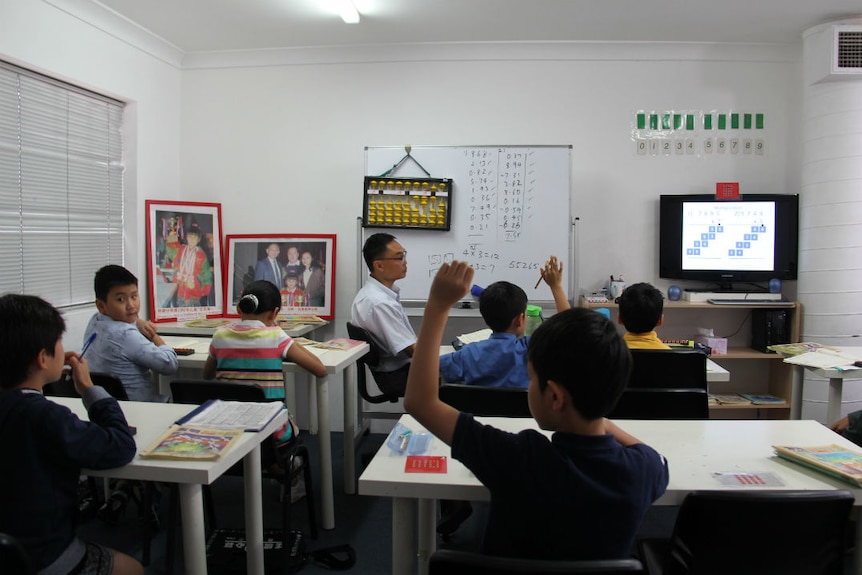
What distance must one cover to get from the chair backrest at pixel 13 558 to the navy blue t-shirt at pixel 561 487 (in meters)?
0.80

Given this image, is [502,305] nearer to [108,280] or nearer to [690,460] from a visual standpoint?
[690,460]

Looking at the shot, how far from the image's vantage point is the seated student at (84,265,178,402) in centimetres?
248

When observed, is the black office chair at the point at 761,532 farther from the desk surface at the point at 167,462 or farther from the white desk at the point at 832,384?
the white desk at the point at 832,384

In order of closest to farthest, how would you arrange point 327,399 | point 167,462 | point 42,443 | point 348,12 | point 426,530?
point 42,443 < point 167,462 < point 426,530 < point 327,399 < point 348,12

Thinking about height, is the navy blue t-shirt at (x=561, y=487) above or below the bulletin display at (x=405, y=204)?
below

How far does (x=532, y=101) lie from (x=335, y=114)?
1.40 metres

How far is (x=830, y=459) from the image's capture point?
1.44 meters

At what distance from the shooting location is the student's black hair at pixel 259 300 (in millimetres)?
2383

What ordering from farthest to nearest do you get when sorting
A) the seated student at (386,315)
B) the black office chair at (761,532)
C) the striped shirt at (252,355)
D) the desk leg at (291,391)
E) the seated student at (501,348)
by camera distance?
1. the desk leg at (291,391)
2. the seated student at (386,315)
3. the striped shirt at (252,355)
4. the seated student at (501,348)
5. the black office chair at (761,532)

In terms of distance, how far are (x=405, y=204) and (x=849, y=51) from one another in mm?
2883

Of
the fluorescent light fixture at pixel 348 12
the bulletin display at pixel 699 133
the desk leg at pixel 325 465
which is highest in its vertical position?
the fluorescent light fixture at pixel 348 12

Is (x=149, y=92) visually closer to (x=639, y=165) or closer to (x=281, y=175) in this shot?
(x=281, y=175)

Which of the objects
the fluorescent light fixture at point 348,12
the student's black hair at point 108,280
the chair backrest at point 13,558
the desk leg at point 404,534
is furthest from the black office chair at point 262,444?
the fluorescent light fixture at point 348,12

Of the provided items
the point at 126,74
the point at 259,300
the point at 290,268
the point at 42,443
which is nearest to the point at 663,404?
the point at 259,300
